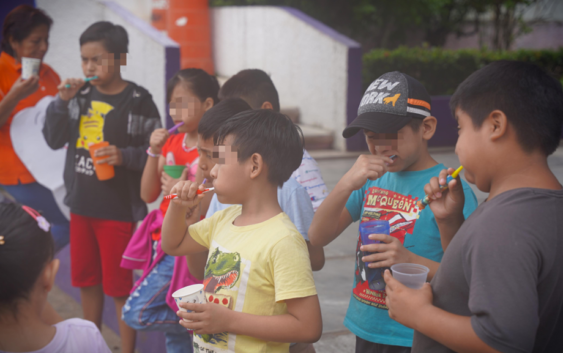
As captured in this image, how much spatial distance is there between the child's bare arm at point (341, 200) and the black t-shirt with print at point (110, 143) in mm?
1684

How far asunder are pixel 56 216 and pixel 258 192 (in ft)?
9.23

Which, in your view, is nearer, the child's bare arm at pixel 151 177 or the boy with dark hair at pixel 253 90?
the boy with dark hair at pixel 253 90

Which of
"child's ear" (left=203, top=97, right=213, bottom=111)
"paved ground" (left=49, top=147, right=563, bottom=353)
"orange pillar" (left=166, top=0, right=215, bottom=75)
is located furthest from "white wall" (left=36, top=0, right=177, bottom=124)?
"orange pillar" (left=166, top=0, right=215, bottom=75)

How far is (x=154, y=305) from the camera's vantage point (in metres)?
2.69

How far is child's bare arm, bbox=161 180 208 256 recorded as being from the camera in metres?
1.95

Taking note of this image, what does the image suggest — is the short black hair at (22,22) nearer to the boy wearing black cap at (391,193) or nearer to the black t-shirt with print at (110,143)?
the black t-shirt with print at (110,143)

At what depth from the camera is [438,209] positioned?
175cm

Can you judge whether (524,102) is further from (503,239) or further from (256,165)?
(256,165)

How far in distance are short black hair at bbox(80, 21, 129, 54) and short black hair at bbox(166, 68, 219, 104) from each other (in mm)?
566

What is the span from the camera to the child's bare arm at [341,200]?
72.6 inches

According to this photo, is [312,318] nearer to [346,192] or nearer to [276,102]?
[346,192]

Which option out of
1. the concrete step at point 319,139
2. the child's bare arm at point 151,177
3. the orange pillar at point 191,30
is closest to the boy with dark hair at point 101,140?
the child's bare arm at point 151,177

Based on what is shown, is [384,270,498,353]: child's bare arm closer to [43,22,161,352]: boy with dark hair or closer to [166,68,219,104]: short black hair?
[166,68,219,104]: short black hair

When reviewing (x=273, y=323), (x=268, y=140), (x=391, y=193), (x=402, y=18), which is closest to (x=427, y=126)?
(x=391, y=193)
